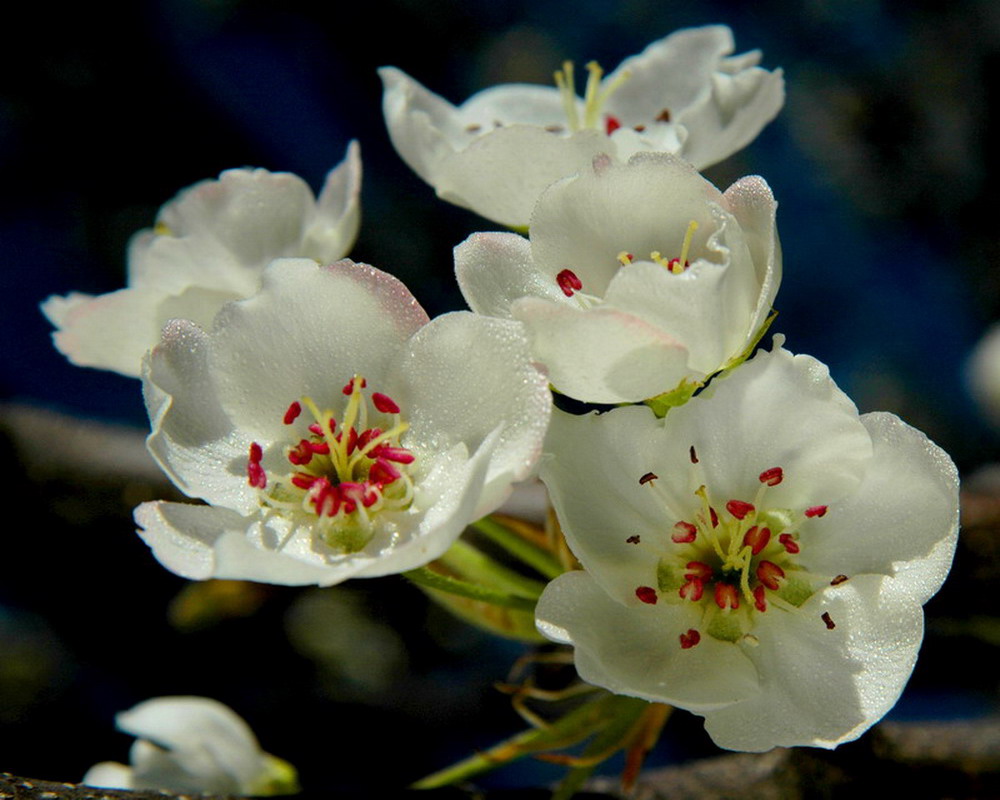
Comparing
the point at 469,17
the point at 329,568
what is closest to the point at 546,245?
the point at 329,568

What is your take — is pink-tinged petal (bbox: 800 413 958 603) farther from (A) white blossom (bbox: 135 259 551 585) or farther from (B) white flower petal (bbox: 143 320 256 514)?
(B) white flower petal (bbox: 143 320 256 514)

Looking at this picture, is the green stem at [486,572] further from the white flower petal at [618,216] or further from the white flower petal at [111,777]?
the white flower petal at [111,777]

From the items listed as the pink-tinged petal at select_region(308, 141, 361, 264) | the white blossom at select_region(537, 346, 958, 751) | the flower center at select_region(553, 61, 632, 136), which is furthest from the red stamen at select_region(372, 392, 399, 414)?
the flower center at select_region(553, 61, 632, 136)

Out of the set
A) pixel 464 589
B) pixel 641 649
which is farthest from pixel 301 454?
pixel 641 649

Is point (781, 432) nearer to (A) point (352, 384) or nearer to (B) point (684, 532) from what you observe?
(B) point (684, 532)

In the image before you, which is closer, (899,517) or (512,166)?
(899,517)
